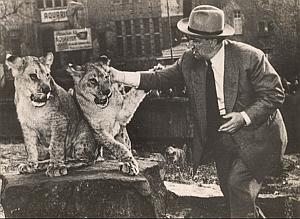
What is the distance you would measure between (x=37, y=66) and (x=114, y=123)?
28.3 inches

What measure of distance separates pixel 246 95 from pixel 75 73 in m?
1.28

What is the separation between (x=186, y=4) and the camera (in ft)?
14.6

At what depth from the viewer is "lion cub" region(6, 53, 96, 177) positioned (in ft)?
14.5

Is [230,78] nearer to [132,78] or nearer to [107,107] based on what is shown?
[132,78]

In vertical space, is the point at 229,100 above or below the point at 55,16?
below

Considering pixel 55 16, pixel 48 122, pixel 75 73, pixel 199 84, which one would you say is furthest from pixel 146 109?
pixel 55 16

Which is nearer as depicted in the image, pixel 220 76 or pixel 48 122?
pixel 220 76

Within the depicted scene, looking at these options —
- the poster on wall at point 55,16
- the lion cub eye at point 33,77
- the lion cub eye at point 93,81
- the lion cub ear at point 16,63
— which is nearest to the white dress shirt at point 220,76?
the lion cub eye at point 93,81

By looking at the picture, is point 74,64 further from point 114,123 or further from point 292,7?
point 292,7

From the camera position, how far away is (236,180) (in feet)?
14.5

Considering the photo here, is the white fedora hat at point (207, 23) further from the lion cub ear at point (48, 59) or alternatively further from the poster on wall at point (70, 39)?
the lion cub ear at point (48, 59)

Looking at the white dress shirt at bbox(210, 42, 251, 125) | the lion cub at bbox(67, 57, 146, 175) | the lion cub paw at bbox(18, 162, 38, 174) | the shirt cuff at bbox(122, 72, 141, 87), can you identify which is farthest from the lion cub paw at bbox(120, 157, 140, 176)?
the white dress shirt at bbox(210, 42, 251, 125)

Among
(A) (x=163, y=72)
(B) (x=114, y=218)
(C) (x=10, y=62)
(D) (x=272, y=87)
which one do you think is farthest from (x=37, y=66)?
(D) (x=272, y=87)

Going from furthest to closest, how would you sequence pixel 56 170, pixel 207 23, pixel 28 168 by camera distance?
pixel 28 168
pixel 56 170
pixel 207 23
